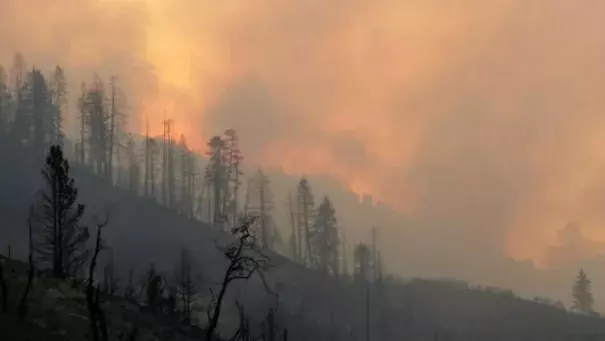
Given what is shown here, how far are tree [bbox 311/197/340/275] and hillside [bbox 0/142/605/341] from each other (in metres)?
4.03

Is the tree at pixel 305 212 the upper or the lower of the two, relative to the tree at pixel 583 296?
upper

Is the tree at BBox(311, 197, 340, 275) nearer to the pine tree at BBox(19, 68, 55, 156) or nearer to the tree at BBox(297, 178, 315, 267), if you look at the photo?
the tree at BBox(297, 178, 315, 267)

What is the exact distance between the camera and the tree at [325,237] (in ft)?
317

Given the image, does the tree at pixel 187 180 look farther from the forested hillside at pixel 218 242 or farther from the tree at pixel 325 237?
the tree at pixel 325 237

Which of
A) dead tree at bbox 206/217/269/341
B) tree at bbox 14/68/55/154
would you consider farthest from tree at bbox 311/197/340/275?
dead tree at bbox 206/217/269/341

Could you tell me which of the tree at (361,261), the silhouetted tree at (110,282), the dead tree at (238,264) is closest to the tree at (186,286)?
the silhouetted tree at (110,282)

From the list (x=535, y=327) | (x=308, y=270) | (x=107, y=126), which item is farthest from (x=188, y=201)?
(x=535, y=327)

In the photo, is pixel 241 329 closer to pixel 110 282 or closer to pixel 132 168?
pixel 110 282

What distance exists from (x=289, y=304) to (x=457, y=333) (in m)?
29.5

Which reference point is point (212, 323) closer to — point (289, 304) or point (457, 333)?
point (289, 304)

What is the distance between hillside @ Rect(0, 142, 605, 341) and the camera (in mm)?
74625

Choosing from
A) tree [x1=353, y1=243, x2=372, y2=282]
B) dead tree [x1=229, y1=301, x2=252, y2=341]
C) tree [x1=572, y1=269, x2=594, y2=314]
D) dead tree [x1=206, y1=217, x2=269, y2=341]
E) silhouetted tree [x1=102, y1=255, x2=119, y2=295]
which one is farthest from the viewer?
tree [x1=572, y1=269, x2=594, y2=314]

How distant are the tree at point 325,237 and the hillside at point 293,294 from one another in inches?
159

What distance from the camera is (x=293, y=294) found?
83.7 meters
